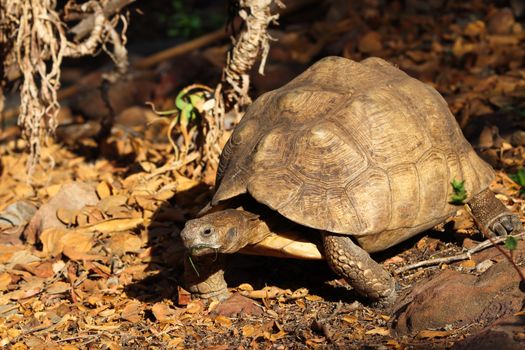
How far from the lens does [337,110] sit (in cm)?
440

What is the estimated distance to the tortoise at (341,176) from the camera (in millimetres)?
4145

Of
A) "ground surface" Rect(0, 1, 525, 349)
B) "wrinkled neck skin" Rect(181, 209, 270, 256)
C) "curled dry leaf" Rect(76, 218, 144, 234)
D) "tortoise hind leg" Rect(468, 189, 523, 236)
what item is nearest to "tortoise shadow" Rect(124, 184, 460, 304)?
"ground surface" Rect(0, 1, 525, 349)

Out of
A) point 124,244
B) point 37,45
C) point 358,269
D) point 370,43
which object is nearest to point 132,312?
point 124,244

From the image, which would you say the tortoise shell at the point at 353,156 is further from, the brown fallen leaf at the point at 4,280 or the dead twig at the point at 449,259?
the brown fallen leaf at the point at 4,280

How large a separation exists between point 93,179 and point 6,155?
4.84ft

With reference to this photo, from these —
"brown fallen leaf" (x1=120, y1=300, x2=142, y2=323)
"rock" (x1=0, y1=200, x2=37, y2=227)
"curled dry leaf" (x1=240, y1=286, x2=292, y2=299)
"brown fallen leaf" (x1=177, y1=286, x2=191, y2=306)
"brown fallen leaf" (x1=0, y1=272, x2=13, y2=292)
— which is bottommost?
"rock" (x1=0, y1=200, x2=37, y2=227)

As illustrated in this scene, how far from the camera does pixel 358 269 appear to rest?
13.6 ft

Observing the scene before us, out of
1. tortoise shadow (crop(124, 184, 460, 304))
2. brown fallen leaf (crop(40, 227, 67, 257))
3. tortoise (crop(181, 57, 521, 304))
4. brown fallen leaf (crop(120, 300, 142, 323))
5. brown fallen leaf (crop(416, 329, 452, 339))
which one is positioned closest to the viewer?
brown fallen leaf (crop(416, 329, 452, 339))

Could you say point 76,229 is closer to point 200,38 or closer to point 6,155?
point 6,155

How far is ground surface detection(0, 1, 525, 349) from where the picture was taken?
3.91m

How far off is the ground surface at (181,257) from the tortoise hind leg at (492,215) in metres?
0.12

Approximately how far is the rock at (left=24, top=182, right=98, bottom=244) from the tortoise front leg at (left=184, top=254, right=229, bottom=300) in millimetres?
1682

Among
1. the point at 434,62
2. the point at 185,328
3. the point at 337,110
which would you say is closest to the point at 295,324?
the point at 185,328

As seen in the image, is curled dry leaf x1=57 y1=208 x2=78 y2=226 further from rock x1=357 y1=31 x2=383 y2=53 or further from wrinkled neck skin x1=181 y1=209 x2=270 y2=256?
rock x1=357 y1=31 x2=383 y2=53
